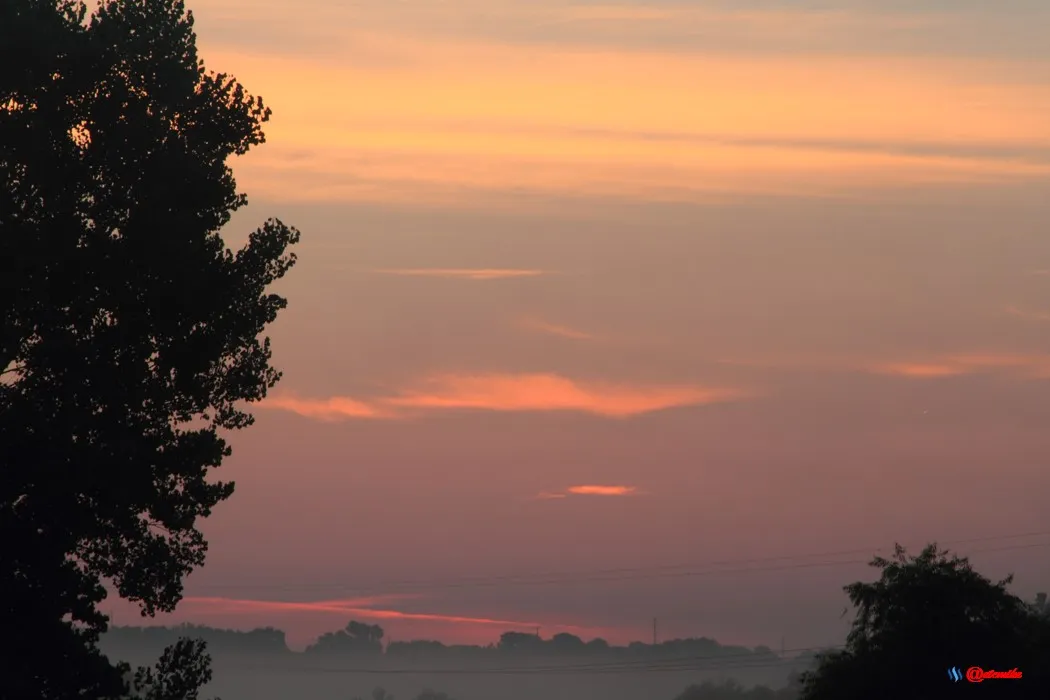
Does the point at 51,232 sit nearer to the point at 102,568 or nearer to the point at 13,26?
the point at 13,26

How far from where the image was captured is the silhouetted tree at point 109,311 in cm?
3875

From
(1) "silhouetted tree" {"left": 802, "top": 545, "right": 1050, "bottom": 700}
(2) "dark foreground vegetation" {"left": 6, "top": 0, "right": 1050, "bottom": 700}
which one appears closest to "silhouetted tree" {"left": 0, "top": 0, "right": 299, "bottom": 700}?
(2) "dark foreground vegetation" {"left": 6, "top": 0, "right": 1050, "bottom": 700}

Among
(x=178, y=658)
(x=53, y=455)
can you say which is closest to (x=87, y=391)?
(x=53, y=455)

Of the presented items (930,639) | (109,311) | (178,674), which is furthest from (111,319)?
(930,639)

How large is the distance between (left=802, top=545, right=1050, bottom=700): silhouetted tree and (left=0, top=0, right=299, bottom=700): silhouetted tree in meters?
24.7

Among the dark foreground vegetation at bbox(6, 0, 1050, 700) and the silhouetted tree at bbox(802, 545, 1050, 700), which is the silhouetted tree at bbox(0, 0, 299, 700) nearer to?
the dark foreground vegetation at bbox(6, 0, 1050, 700)

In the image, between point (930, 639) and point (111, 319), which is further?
point (930, 639)

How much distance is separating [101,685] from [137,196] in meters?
11.5

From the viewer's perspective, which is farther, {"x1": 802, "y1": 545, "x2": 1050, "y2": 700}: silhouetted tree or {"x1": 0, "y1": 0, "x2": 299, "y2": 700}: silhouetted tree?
{"x1": 802, "y1": 545, "x2": 1050, "y2": 700}: silhouetted tree

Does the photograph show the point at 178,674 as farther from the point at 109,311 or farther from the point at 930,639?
the point at 930,639

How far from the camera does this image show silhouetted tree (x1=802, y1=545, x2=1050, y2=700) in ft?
186

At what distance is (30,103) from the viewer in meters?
40.5

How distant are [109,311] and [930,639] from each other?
100 feet

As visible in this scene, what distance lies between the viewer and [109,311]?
40.7m
